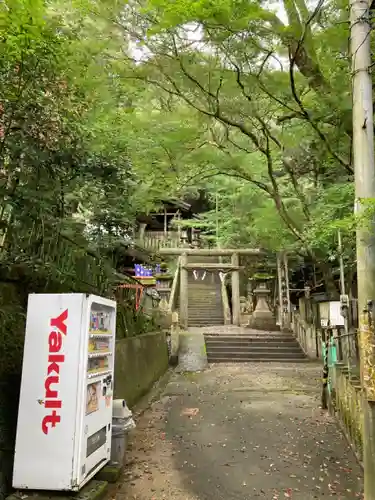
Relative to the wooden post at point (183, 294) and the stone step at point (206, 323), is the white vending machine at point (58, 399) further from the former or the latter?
the stone step at point (206, 323)

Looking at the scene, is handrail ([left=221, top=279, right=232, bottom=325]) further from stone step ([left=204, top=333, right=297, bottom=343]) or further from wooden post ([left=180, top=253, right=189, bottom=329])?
stone step ([left=204, top=333, right=297, bottom=343])

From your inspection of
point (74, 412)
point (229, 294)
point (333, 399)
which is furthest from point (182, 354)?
point (229, 294)

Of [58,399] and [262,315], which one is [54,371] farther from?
[262,315]

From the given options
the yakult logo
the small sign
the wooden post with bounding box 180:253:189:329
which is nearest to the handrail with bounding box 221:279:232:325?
→ the wooden post with bounding box 180:253:189:329

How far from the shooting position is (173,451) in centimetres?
560

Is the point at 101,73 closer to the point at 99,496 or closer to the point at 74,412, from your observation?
the point at 74,412

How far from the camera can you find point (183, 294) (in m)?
19.9

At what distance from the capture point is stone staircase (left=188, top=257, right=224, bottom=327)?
2110 cm

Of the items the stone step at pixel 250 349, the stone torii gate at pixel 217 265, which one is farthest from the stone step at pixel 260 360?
the stone torii gate at pixel 217 265

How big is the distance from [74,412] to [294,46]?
18.7ft

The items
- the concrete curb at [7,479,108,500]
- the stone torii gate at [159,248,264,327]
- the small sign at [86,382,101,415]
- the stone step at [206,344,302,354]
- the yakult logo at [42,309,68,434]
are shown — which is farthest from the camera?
the stone torii gate at [159,248,264,327]

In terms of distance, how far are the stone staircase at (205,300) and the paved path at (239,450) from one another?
1164 cm

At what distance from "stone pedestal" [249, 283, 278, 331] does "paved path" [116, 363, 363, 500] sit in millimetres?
8993

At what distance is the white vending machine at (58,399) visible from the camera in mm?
3570
